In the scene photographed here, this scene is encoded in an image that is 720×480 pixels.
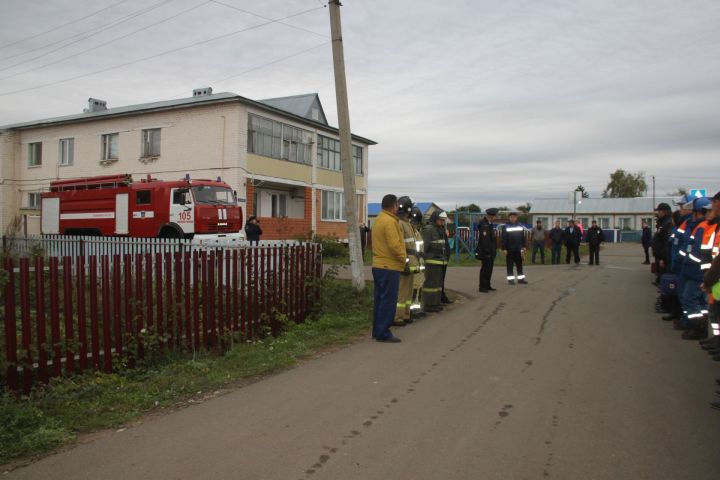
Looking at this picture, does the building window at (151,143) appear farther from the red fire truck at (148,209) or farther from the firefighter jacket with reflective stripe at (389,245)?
the firefighter jacket with reflective stripe at (389,245)

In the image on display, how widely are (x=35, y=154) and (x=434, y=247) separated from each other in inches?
1109

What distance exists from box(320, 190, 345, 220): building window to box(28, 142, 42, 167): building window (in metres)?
15.0

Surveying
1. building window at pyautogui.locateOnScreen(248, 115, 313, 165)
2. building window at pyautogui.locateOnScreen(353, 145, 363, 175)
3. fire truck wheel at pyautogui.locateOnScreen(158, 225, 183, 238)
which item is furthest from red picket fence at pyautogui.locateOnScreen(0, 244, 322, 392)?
building window at pyautogui.locateOnScreen(353, 145, 363, 175)

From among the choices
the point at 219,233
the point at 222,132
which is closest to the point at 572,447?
the point at 219,233

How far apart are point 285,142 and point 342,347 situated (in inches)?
837

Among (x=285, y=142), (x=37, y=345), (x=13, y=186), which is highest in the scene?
(x=285, y=142)

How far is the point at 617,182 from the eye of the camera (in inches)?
3814

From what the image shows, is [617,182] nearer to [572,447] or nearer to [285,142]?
[285,142]

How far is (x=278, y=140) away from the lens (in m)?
27.3

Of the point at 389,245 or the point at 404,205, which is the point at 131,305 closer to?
the point at 389,245

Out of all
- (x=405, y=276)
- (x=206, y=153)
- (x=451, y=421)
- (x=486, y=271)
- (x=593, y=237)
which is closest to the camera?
A: (x=451, y=421)

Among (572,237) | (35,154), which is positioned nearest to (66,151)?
(35,154)

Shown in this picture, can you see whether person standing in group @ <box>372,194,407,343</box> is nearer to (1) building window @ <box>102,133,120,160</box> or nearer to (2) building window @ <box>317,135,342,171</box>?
(2) building window @ <box>317,135,342,171</box>

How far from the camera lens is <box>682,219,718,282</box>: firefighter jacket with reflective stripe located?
669 cm
